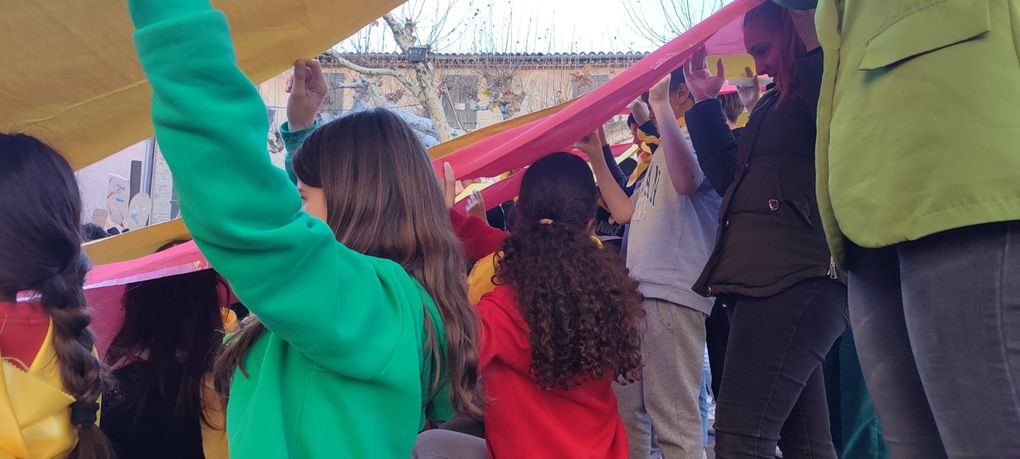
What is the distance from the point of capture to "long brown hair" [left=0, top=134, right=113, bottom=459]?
67.9 inches

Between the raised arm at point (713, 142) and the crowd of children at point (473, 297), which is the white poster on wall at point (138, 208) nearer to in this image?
the crowd of children at point (473, 297)

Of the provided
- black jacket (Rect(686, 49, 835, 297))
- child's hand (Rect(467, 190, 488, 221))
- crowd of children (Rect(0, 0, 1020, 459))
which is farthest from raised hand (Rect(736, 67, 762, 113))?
child's hand (Rect(467, 190, 488, 221))

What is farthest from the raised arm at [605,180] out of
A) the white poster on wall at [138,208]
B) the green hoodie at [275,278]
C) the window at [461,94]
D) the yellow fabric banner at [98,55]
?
the window at [461,94]

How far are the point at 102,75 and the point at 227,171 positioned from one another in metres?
1.20

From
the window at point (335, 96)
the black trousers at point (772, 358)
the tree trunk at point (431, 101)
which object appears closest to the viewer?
the black trousers at point (772, 358)

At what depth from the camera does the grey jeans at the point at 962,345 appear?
1.26 metres

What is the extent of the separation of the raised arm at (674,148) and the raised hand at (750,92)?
612 mm

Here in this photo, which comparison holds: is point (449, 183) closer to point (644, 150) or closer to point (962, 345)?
point (644, 150)

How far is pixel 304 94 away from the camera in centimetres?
249

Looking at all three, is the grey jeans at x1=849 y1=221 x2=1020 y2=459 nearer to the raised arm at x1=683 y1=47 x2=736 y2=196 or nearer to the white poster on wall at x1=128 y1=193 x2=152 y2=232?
the raised arm at x1=683 y1=47 x2=736 y2=196

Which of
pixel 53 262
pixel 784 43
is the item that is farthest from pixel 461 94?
pixel 53 262

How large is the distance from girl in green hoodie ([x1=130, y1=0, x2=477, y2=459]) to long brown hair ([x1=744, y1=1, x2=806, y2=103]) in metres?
1.14

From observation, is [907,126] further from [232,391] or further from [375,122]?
[232,391]

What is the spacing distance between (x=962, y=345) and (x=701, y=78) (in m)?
1.63
